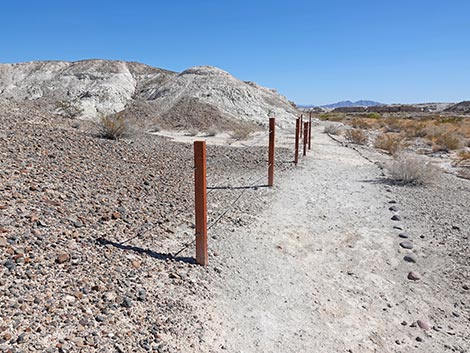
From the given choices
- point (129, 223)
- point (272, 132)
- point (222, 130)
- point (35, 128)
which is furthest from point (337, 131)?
point (129, 223)

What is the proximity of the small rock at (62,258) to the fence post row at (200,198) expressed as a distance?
1.44 m

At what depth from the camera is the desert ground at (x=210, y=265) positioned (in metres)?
3.38

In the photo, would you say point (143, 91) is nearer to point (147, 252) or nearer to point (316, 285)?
point (147, 252)

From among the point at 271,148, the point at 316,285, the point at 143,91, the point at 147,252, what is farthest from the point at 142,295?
the point at 143,91

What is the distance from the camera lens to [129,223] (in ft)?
17.8

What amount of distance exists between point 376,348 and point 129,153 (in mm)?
7134

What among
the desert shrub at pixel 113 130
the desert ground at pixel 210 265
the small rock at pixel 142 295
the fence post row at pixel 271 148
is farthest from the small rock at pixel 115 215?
the desert shrub at pixel 113 130

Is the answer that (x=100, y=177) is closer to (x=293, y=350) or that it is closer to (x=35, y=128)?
(x=35, y=128)

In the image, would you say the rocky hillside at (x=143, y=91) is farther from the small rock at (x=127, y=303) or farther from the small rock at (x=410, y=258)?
the small rock at (x=127, y=303)

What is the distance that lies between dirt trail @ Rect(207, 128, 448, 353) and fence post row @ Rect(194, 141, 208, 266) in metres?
0.37

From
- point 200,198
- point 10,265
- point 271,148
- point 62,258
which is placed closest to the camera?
point 10,265

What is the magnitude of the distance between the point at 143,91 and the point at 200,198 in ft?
120

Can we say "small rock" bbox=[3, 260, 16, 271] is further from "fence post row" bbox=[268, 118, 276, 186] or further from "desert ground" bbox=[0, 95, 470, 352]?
"fence post row" bbox=[268, 118, 276, 186]

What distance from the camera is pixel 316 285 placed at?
15.7 ft
